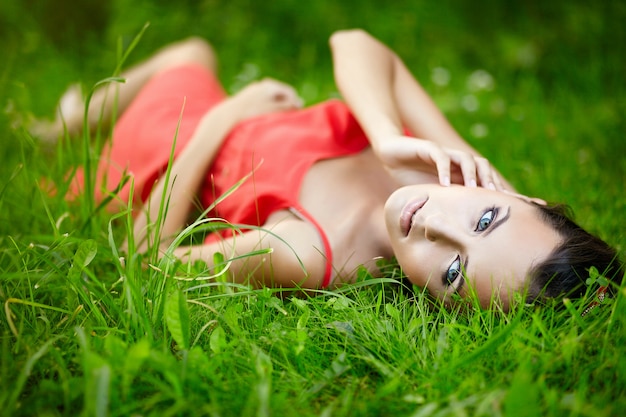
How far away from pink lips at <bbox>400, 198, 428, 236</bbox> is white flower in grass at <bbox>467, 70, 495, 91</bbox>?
2577mm

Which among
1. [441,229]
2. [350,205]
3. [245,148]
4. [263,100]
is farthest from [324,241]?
[263,100]

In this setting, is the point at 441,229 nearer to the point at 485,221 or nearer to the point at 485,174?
the point at 485,221

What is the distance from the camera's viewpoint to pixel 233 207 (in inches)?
90.7

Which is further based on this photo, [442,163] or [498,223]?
[442,163]

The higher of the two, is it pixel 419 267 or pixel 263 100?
pixel 263 100

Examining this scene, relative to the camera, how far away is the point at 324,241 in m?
2.04

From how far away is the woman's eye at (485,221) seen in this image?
1802mm

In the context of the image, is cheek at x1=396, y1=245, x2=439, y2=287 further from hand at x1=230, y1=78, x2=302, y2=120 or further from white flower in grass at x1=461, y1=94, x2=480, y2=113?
white flower in grass at x1=461, y1=94, x2=480, y2=113

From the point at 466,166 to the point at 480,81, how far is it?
256 cm

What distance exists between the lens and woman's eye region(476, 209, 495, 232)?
180 cm

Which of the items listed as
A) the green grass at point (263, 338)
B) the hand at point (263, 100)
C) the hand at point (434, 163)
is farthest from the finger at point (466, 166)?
the hand at point (263, 100)

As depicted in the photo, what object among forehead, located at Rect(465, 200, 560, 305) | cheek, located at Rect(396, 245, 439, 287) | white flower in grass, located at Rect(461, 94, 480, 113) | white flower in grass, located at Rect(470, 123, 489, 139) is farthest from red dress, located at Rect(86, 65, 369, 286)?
white flower in grass, located at Rect(461, 94, 480, 113)

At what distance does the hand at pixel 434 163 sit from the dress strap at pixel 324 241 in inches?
12.6

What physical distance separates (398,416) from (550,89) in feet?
11.7
